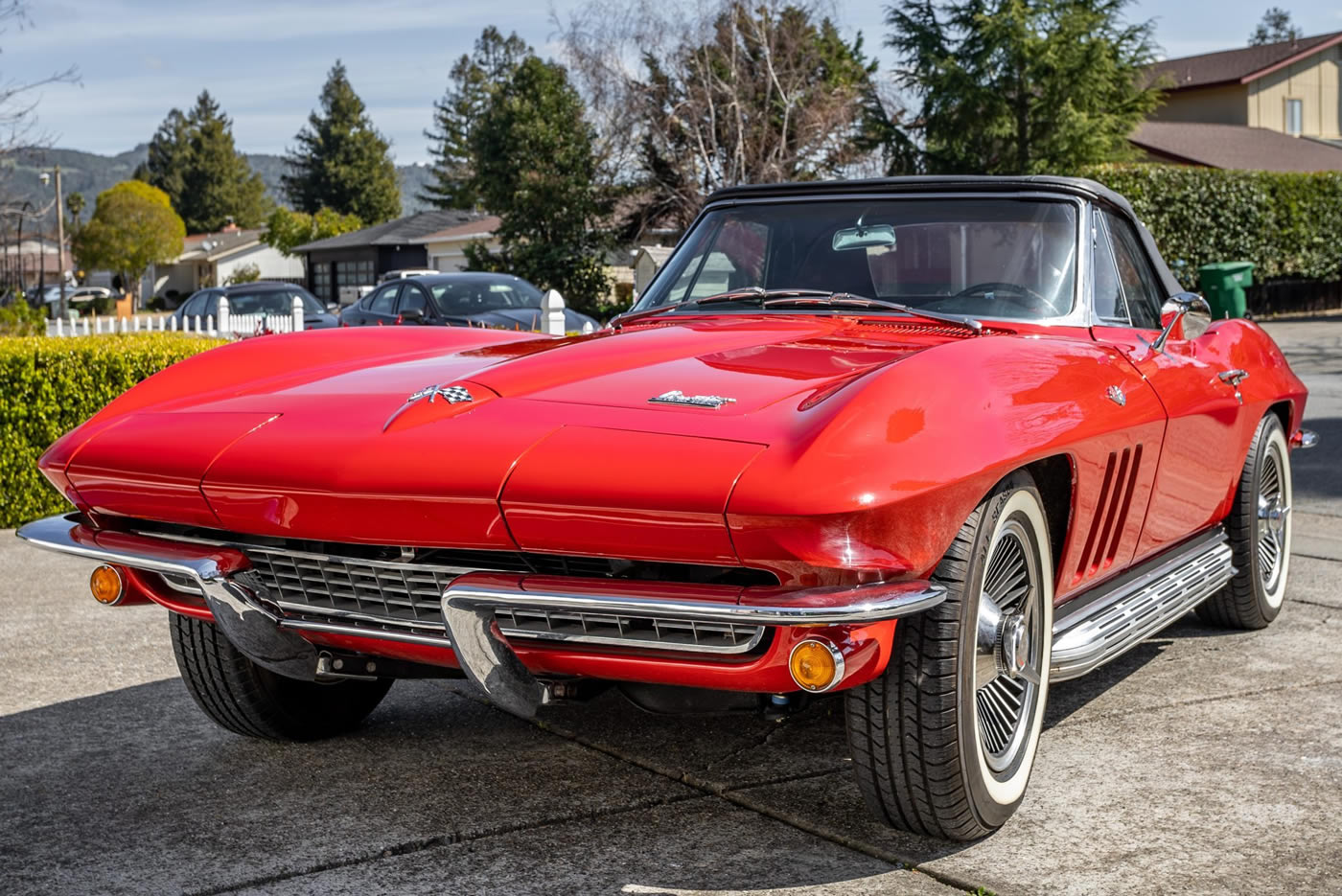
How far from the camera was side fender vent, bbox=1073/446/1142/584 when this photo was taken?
12.4 feet

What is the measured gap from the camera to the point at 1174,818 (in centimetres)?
343

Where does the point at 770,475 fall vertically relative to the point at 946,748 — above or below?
above

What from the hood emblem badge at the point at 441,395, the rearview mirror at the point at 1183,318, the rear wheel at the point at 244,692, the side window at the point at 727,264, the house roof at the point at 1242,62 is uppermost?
the house roof at the point at 1242,62

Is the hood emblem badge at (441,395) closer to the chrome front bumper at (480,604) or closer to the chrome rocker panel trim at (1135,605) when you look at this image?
the chrome front bumper at (480,604)

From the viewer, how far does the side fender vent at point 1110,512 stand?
12.4ft

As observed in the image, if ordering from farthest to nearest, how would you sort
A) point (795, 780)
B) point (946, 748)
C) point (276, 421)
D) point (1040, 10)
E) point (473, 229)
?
point (473, 229) < point (1040, 10) < point (795, 780) < point (276, 421) < point (946, 748)

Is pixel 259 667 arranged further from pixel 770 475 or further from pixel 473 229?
pixel 473 229

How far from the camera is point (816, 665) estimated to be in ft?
9.07

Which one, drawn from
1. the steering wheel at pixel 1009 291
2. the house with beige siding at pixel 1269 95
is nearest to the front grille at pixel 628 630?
the steering wheel at pixel 1009 291

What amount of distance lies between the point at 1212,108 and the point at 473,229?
25.6 metres

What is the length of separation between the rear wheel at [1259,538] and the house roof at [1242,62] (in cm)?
4024

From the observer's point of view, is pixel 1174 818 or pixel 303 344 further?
pixel 303 344

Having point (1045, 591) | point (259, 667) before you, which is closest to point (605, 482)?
point (1045, 591)

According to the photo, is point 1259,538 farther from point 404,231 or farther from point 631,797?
point 404,231
